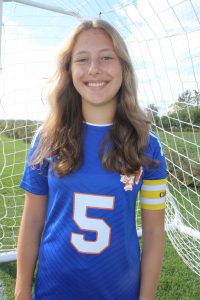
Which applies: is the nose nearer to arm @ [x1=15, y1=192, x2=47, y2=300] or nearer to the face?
the face

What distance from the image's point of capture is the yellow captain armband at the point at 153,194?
128 cm

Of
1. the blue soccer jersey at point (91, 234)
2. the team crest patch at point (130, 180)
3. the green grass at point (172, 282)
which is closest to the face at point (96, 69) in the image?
the blue soccer jersey at point (91, 234)

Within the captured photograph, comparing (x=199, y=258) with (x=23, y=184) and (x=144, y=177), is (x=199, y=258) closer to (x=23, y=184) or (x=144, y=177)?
(x=144, y=177)

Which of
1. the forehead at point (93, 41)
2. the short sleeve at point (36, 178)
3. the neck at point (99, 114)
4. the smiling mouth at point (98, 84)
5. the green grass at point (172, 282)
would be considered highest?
the forehead at point (93, 41)

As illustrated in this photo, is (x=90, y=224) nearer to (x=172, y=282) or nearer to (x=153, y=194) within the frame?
(x=153, y=194)

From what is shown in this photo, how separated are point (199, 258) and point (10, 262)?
59.7 inches

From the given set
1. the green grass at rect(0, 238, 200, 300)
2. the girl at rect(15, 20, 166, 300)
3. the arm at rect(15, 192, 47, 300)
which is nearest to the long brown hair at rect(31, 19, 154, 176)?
the girl at rect(15, 20, 166, 300)

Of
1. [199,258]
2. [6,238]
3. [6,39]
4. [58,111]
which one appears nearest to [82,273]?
[58,111]

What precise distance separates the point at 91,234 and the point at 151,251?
0.24 metres

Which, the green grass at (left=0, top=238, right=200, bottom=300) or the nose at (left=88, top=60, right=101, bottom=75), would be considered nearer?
the nose at (left=88, top=60, right=101, bottom=75)

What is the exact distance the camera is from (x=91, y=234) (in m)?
1.18

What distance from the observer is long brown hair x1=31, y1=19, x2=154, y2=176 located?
122cm

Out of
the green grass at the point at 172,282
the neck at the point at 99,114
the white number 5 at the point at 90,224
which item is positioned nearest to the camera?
the white number 5 at the point at 90,224

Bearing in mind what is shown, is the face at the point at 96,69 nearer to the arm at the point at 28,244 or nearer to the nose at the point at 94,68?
the nose at the point at 94,68
